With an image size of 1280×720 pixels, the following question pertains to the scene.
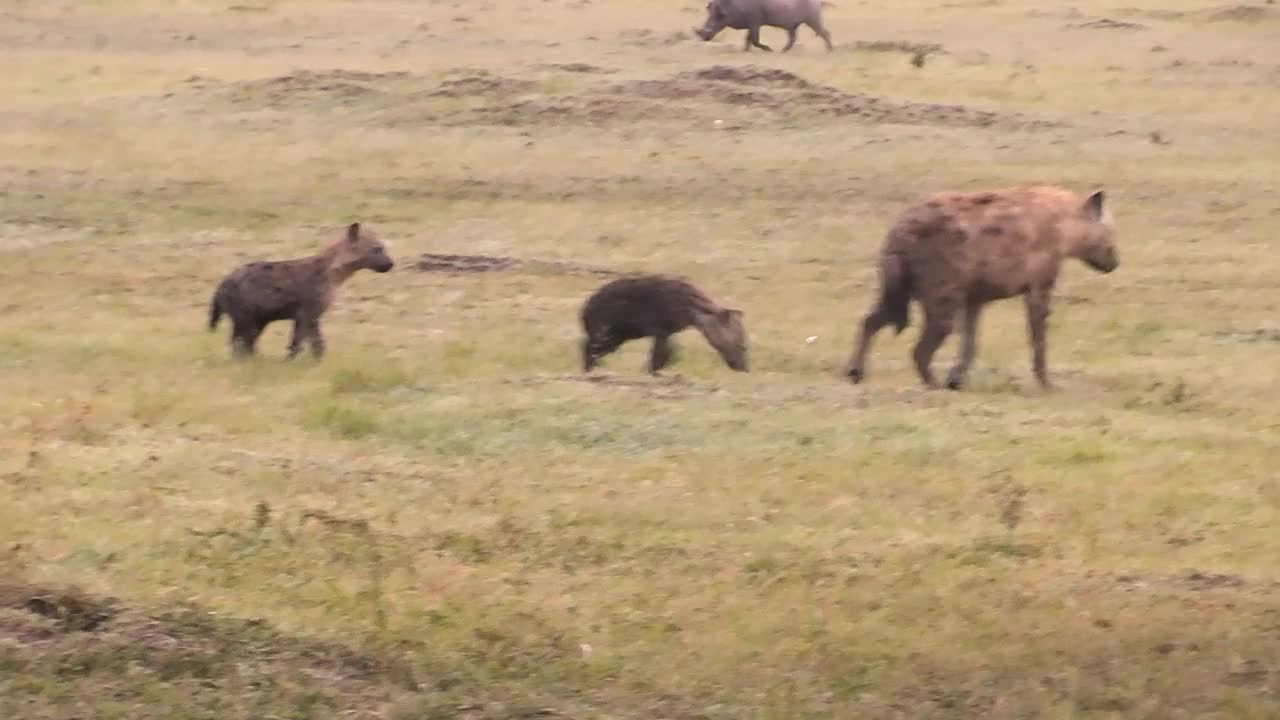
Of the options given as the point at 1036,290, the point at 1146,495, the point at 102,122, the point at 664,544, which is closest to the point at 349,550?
the point at 664,544

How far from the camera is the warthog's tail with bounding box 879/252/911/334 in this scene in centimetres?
959

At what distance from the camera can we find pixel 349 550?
19.5ft

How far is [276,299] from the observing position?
10445 mm

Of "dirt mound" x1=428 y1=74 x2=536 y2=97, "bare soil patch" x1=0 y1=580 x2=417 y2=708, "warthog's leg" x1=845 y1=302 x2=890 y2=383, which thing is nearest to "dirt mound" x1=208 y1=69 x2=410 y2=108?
"dirt mound" x1=428 y1=74 x2=536 y2=97

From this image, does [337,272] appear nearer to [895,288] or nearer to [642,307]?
[642,307]

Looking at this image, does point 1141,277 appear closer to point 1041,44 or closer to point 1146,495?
point 1146,495

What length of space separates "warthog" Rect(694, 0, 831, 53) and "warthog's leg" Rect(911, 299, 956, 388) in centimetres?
1560

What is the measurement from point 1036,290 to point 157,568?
212 inches

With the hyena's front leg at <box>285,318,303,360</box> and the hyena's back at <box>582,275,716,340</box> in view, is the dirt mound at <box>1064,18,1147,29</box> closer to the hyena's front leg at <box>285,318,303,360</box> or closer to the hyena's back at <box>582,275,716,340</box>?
the hyena's back at <box>582,275,716,340</box>

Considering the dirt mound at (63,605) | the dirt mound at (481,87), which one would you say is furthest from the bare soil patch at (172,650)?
the dirt mound at (481,87)

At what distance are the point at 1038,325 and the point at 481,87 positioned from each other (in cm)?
1020

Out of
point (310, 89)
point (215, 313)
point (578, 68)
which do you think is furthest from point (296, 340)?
point (578, 68)

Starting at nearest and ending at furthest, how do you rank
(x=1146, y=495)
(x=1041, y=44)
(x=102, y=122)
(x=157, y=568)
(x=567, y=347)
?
(x=157, y=568) < (x=1146, y=495) < (x=567, y=347) < (x=102, y=122) < (x=1041, y=44)

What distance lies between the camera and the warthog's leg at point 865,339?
977cm
